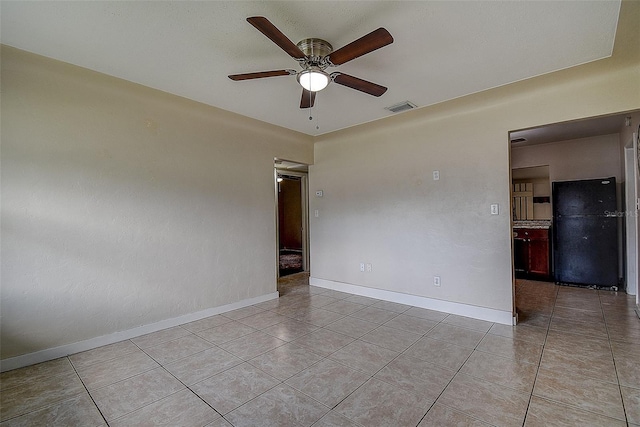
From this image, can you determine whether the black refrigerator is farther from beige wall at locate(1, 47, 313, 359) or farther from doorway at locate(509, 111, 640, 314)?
beige wall at locate(1, 47, 313, 359)

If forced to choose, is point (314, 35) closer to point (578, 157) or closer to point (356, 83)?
point (356, 83)

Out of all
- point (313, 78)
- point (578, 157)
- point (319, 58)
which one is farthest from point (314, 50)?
point (578, 157)

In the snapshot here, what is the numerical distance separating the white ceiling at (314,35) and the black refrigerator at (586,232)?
10.3 feet

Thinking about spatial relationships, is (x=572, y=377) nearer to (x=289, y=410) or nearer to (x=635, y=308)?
(x=289, y=410)

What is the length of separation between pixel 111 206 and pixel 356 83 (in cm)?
264

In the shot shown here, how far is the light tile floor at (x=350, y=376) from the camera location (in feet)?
5.92

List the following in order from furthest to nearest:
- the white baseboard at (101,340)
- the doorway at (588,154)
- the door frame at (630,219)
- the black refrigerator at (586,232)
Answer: the black refrigerator at (586,232), the doorway at (588,154), the door frame at (630,219), the white baseboard at (101,340)

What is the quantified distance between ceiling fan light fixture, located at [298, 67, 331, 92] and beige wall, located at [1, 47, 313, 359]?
1.80m

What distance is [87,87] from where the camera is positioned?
274 cm

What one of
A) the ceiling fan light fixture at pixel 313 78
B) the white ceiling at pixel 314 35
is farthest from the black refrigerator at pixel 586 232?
the ceiling fan light fixture at pixel 313 78

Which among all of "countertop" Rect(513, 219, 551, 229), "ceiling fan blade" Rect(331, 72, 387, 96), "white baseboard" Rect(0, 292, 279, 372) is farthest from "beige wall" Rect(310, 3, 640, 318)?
"countertop" Rect(513, 219, 551, 229)

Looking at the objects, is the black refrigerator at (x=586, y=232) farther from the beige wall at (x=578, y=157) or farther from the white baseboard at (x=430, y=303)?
the white baseboard at (x=430, y=303)

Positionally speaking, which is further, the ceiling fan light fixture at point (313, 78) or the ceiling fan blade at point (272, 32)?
the ceiling fan light fixture at point (313, 78)

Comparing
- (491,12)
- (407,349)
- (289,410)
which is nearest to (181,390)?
(289,410)
